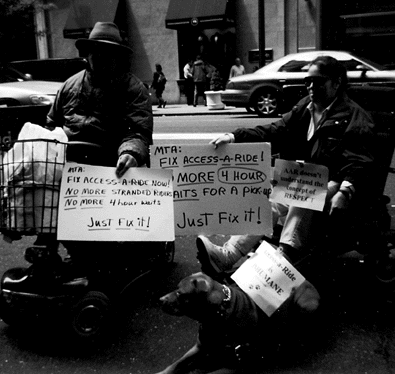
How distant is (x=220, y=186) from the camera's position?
3617 millimetres

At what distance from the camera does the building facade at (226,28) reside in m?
21.0

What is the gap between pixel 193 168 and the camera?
3.59 m

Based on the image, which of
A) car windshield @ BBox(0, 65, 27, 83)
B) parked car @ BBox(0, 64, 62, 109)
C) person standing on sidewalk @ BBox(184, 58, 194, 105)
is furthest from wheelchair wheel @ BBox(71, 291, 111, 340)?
person standing on sidewalk @ BBox(184, 58, 194, 105)

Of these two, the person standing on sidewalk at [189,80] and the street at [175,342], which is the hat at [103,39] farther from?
the person standing on sidewalk at [189,80]

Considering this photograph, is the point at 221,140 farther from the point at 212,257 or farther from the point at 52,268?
the point at 52,268

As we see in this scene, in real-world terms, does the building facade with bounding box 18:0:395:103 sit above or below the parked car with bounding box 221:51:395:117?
above

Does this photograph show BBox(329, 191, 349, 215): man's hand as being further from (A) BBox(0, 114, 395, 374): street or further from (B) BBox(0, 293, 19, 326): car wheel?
(B) BBox(0, 293, 19, 326): car wheel

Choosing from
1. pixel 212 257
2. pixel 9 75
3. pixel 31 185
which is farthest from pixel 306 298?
pixel 9 75

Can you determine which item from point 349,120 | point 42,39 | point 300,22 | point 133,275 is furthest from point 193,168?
point 42,39

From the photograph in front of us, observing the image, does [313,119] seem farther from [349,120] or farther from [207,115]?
[207,115]

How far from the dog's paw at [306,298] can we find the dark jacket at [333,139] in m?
0.63

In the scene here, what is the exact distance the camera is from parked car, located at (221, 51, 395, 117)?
44.4 ft

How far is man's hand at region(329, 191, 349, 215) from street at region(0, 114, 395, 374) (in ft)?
1.97

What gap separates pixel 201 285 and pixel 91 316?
722mm
